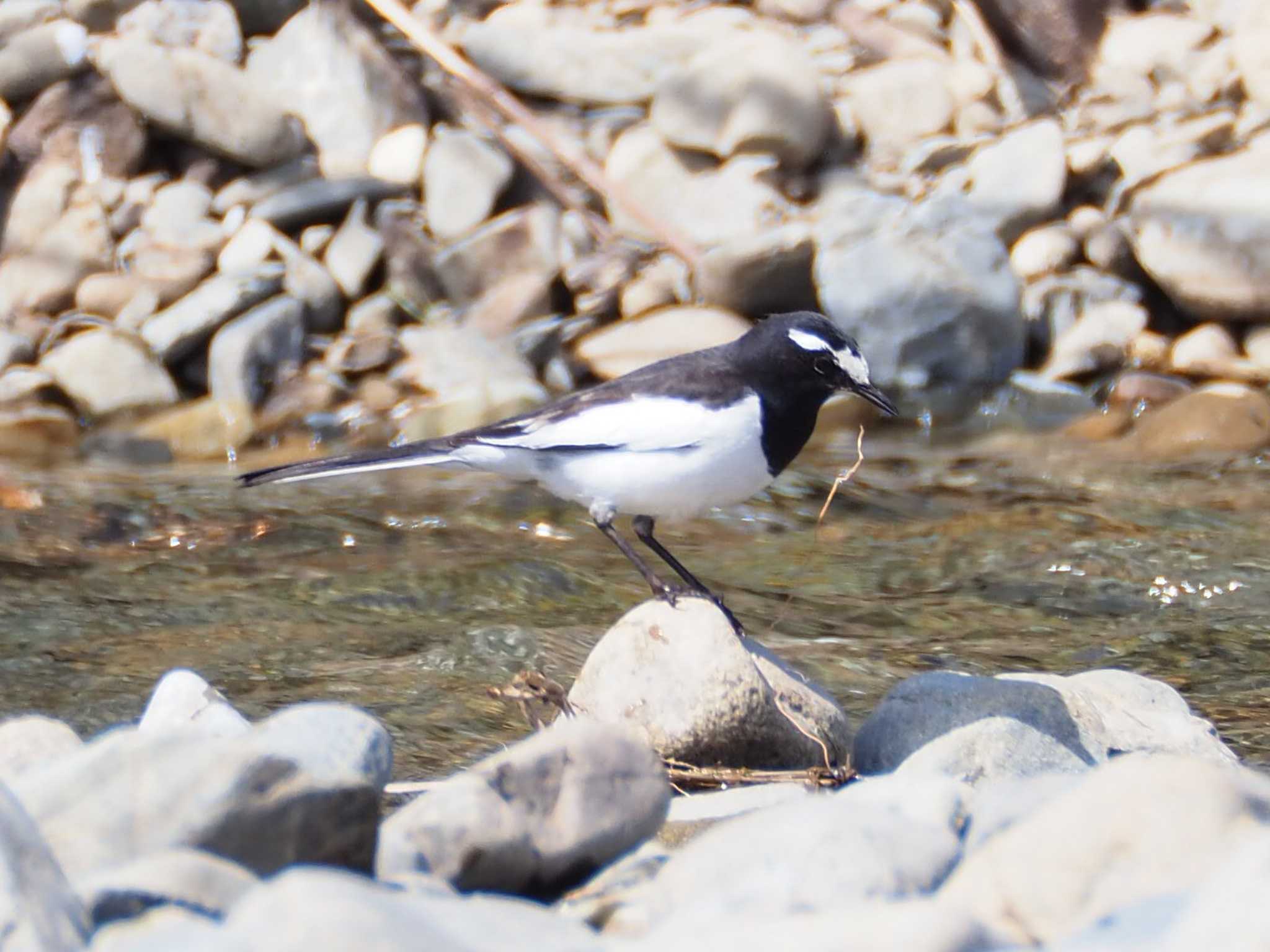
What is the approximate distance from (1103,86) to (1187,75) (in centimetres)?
54

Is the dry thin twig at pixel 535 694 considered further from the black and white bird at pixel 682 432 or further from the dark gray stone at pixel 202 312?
the dark gray stone at pixel 202 312

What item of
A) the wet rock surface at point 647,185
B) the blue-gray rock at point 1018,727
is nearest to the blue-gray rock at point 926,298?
the wet rock surface at point 647,185

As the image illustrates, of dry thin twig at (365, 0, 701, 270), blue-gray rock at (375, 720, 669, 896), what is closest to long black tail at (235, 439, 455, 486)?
blue-gray rock at (375, 720, 669, 896)

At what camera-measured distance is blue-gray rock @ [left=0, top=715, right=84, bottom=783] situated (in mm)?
3691

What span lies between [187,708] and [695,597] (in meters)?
1.30

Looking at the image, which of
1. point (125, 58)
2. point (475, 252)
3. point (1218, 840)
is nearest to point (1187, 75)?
point (475, 252)

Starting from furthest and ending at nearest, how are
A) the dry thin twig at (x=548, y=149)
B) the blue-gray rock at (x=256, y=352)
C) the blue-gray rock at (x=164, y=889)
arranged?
the dry thin twig at (x=548, y=149) < the blue-gray rock at (x=256, y=352) < the blue-gray rock at (x=164, y=889)

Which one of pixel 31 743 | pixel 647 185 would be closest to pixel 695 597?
pixel 31 743

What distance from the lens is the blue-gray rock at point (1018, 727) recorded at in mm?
3996

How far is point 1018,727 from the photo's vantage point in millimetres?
4039

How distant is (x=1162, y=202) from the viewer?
9.55 meters

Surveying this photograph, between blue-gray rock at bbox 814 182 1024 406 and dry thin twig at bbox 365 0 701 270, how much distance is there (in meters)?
0.89

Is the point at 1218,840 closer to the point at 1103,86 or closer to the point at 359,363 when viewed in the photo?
the point at 359,363

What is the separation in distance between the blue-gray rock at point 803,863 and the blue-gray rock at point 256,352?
260 inches
